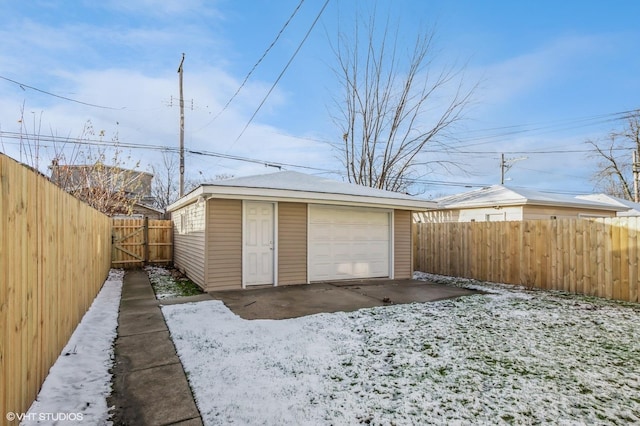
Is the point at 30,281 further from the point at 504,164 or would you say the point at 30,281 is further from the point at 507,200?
the point at 504,164

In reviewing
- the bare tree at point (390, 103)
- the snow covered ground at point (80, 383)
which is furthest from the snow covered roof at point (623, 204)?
the snow covered ground at point (80, 383)

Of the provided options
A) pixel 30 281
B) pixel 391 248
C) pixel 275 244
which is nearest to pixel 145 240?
pixel 275 244

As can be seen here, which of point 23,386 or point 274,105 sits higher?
point 274,105

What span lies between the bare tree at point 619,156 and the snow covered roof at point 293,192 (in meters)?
25.4

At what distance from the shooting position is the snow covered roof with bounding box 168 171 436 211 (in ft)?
24.0

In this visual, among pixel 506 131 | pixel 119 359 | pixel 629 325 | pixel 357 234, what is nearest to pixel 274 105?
pixel 357 234

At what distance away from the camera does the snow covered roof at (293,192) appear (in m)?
7.30

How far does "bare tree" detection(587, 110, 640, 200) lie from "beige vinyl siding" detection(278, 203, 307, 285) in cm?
2800

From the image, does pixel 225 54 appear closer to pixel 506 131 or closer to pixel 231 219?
pixel 231 219

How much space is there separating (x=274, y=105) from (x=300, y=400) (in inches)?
461

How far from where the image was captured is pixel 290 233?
27.5 ft

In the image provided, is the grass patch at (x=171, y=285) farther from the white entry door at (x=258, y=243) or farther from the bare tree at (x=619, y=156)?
the bare tree at (x=619, y=156)

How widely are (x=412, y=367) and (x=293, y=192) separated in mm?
5243

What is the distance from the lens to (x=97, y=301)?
6.29m
